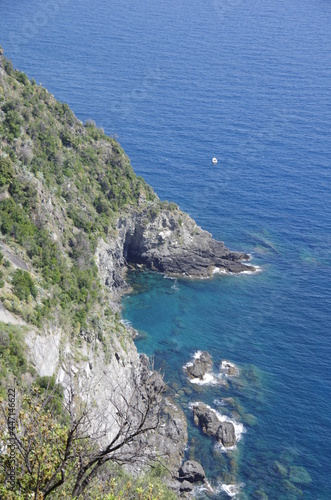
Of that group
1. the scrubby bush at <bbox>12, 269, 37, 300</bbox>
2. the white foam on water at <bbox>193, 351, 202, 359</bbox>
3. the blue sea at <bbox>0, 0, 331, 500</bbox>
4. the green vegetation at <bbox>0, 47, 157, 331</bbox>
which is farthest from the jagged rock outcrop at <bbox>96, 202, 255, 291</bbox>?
the scrubby bush at <bbox>12, 269, 37, 300</bbox>

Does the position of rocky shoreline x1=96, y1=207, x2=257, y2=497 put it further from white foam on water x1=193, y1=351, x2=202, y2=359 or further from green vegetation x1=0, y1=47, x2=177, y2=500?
white foam on water x1=193, y1=351, x2=202, y2=359

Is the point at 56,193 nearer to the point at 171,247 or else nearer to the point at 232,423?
the point at 171,247

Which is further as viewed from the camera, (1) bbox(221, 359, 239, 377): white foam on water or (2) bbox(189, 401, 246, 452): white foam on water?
(1) bbox(221, 359, 239, 377): white foam on water

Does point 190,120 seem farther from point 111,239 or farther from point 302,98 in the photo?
point 111,239

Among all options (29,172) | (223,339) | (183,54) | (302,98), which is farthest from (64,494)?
(183,54)

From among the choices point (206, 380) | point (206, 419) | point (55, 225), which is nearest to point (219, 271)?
point (206, 380)

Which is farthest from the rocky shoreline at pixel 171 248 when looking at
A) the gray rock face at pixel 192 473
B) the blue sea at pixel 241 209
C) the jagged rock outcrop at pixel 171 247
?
the gray rock face at pixel 192 473

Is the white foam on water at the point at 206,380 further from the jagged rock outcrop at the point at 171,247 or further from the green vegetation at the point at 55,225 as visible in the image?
the jagged rock outcrop at the point at 171,247
